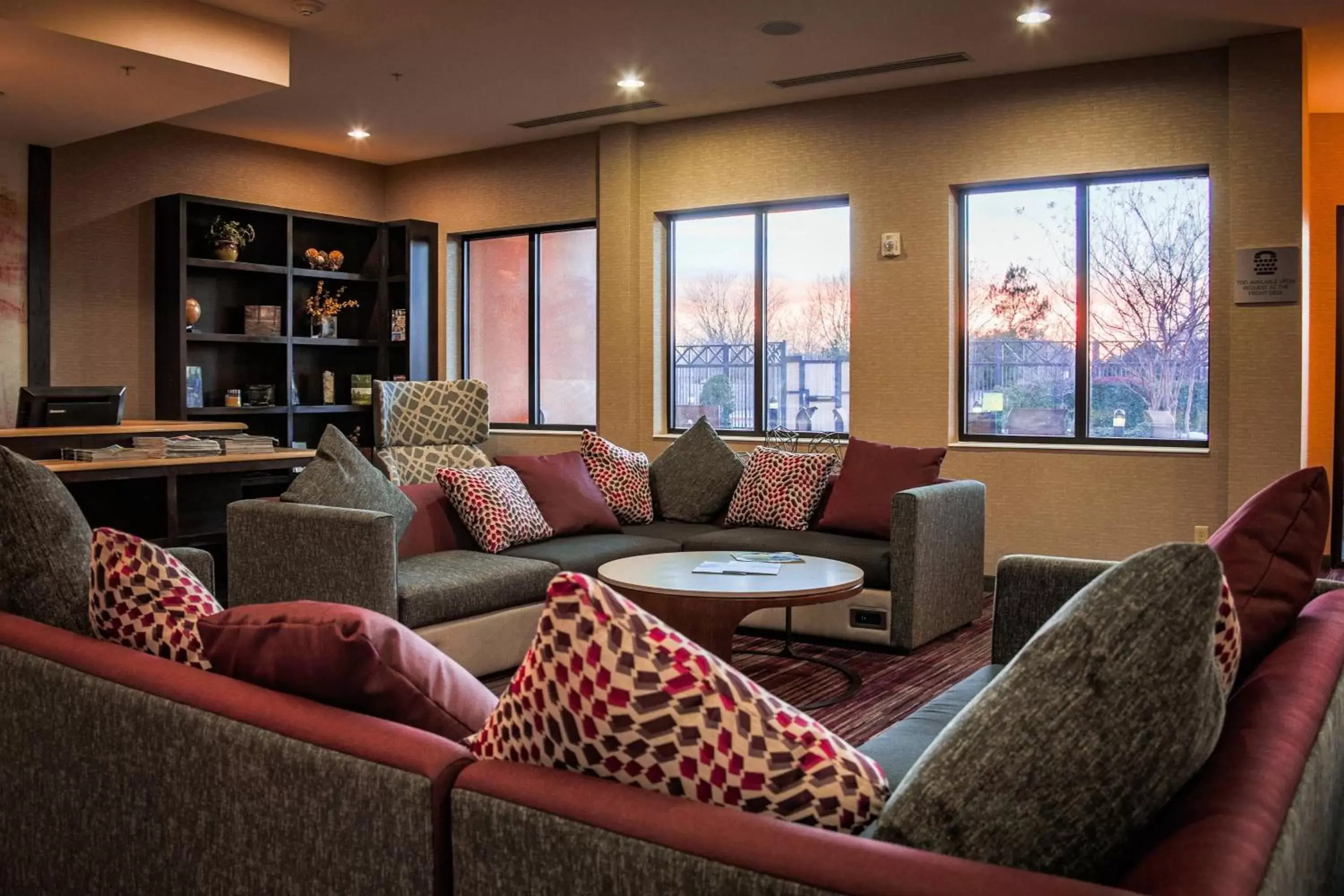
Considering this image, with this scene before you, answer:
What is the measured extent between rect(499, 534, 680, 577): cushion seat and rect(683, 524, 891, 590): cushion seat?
15 centimetres

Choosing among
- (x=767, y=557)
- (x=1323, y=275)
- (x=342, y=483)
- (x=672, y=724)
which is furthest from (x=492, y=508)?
(x=1323, y=275)

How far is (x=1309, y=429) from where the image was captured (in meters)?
6.61

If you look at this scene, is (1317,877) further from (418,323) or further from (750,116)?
(418,323)

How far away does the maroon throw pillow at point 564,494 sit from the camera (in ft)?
15.8

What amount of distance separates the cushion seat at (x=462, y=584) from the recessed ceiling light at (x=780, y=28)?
2.60m

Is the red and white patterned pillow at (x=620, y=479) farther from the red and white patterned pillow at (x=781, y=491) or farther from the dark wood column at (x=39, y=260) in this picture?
the dark wood column at (x=39, y=260)

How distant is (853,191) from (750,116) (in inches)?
32.8

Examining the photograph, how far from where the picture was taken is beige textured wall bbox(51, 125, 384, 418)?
21.7 feet

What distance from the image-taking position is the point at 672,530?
17.0 feet

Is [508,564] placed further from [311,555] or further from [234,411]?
[234,411]

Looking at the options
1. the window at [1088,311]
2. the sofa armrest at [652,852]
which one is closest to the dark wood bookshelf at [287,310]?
the window at [1088,311]

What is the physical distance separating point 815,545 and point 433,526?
1.55 m

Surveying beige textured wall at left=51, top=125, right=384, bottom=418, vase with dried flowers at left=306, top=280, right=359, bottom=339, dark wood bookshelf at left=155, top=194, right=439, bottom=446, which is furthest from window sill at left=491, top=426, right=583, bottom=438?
beige textured wall at left=51, top=125, right=384, bottom=418

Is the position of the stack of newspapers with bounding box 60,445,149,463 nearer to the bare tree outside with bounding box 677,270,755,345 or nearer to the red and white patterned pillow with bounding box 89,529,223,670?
A: the red and white patterned pillow with bounding box 89,529,223,670
